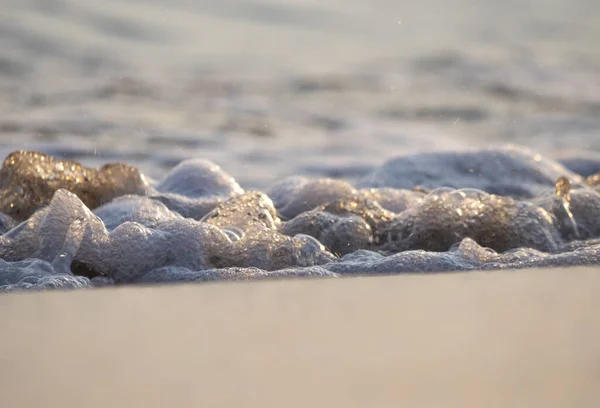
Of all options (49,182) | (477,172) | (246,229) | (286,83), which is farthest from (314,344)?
(286,83)

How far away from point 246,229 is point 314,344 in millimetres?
977

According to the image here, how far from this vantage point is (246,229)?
1.83m

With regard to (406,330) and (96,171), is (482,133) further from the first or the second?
(406,330)

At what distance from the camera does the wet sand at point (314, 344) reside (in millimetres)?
738

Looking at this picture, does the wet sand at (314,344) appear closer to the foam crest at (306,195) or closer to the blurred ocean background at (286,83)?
the foam crest at (306,195)

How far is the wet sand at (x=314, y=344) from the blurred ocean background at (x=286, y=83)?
2.06 m

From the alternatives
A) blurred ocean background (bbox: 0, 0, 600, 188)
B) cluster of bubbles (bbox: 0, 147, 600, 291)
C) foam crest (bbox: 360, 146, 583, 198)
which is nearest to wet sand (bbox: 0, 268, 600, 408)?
cluster of bubbles (bbox: 0, 147, 600, 291)

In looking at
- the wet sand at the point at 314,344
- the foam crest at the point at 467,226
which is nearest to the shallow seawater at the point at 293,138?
the foam crest at the point at 467,226

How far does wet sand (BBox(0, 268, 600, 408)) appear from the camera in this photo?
0.74m

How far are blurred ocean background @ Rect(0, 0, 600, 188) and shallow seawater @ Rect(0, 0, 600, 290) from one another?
1cm

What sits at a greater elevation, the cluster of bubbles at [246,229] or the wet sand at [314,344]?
the wet sand at [314,344]

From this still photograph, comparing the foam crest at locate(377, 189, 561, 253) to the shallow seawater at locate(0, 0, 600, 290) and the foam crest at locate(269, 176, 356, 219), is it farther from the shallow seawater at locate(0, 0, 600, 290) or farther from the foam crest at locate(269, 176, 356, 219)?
the foam crest at locate(269, 176, 356, 219)

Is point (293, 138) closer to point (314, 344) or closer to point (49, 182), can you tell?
point (49, 182)

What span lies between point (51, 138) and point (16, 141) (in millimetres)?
147
